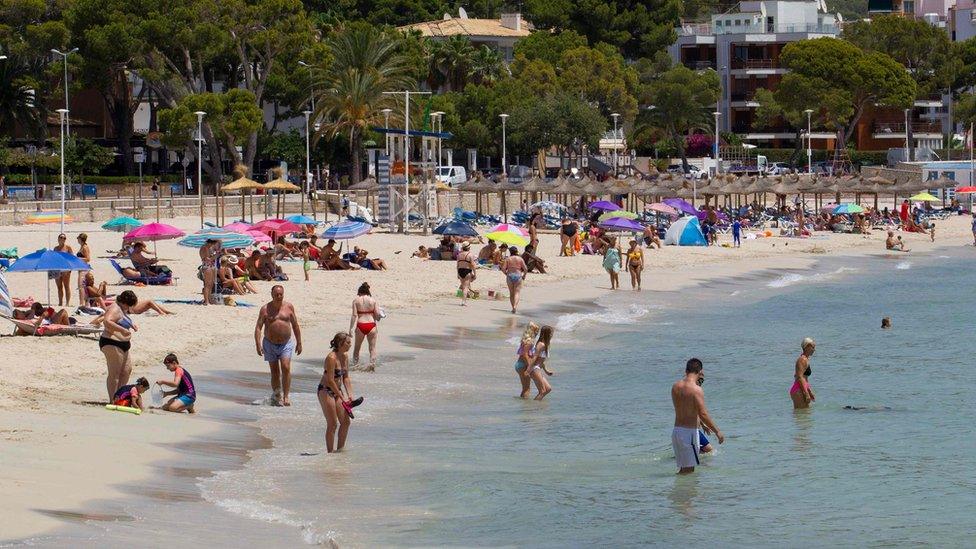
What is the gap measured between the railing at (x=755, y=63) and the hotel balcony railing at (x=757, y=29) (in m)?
1.98

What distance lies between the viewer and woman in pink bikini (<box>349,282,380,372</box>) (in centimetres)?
1958

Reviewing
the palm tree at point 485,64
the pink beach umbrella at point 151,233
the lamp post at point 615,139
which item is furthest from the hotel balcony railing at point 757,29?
the pink beach umbrella at point 151,233

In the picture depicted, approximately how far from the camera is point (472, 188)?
5862 centimetres

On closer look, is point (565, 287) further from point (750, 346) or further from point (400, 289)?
point (750, 346)

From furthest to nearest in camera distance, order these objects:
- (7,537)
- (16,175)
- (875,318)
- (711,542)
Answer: (16,175) → (875,318) → (711,542) → (7,537)

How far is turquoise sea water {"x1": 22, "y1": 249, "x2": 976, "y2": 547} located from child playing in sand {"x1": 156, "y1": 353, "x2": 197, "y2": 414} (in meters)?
0.91

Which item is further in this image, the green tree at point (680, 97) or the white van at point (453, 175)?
the green tree at point (680, 97)

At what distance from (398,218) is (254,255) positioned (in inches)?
743

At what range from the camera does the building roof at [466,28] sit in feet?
297

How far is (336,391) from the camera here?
46.6ft

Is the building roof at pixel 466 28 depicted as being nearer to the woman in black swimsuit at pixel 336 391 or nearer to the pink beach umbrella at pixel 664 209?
the pink beach umbrella at pixel 664 209

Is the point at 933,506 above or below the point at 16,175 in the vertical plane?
below

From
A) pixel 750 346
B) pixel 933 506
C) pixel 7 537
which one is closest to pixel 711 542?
pixel 933 506

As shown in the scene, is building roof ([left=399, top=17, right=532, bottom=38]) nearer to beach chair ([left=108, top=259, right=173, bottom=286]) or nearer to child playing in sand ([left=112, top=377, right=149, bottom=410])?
beach chair ([left=108, top=259, right=173, bottom=286])
